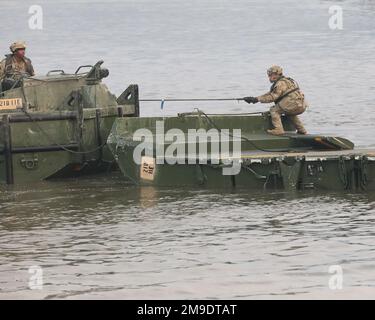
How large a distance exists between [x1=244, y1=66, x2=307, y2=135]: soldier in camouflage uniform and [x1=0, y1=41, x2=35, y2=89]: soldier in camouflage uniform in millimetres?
3922

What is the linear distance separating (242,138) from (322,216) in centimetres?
295

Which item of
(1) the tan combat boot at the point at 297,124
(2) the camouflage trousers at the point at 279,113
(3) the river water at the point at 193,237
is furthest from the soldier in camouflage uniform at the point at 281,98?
(3) the river water at the point at 193,237

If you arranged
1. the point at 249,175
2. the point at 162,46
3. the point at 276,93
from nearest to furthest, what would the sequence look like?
the point at 249,175 < the point at 276,93 < the point at 162,46

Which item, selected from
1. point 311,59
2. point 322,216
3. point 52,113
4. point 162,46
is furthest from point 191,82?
point 322,216

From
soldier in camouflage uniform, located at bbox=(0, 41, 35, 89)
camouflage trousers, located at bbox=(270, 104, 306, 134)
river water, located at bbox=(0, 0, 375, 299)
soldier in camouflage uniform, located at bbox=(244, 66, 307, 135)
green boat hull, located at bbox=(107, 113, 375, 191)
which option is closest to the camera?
river water, located at bbox=(0, 0, 375, 299)

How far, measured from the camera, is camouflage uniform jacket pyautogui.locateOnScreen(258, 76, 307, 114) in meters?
19.2

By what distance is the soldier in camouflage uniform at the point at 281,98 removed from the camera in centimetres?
1920

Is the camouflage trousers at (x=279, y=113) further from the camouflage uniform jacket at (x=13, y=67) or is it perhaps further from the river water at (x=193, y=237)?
the camouflage uniform jacket at (x=13, y=67)

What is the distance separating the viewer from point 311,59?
140 ft

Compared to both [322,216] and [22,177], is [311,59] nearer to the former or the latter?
[22,177]

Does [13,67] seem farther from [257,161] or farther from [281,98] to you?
[257,161]

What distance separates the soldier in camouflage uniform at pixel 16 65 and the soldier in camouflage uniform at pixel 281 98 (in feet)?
12.9

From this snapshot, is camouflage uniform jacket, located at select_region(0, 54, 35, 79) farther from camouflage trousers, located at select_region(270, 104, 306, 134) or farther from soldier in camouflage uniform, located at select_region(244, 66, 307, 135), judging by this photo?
camouflage trousers, located at select_region(270, 104, 306, 134)

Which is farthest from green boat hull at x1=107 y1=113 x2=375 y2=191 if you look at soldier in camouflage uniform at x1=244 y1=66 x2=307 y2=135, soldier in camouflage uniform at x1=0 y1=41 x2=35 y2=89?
soldier in camouflage uniform at x1=0 y1=41 x2=35 y2=89
